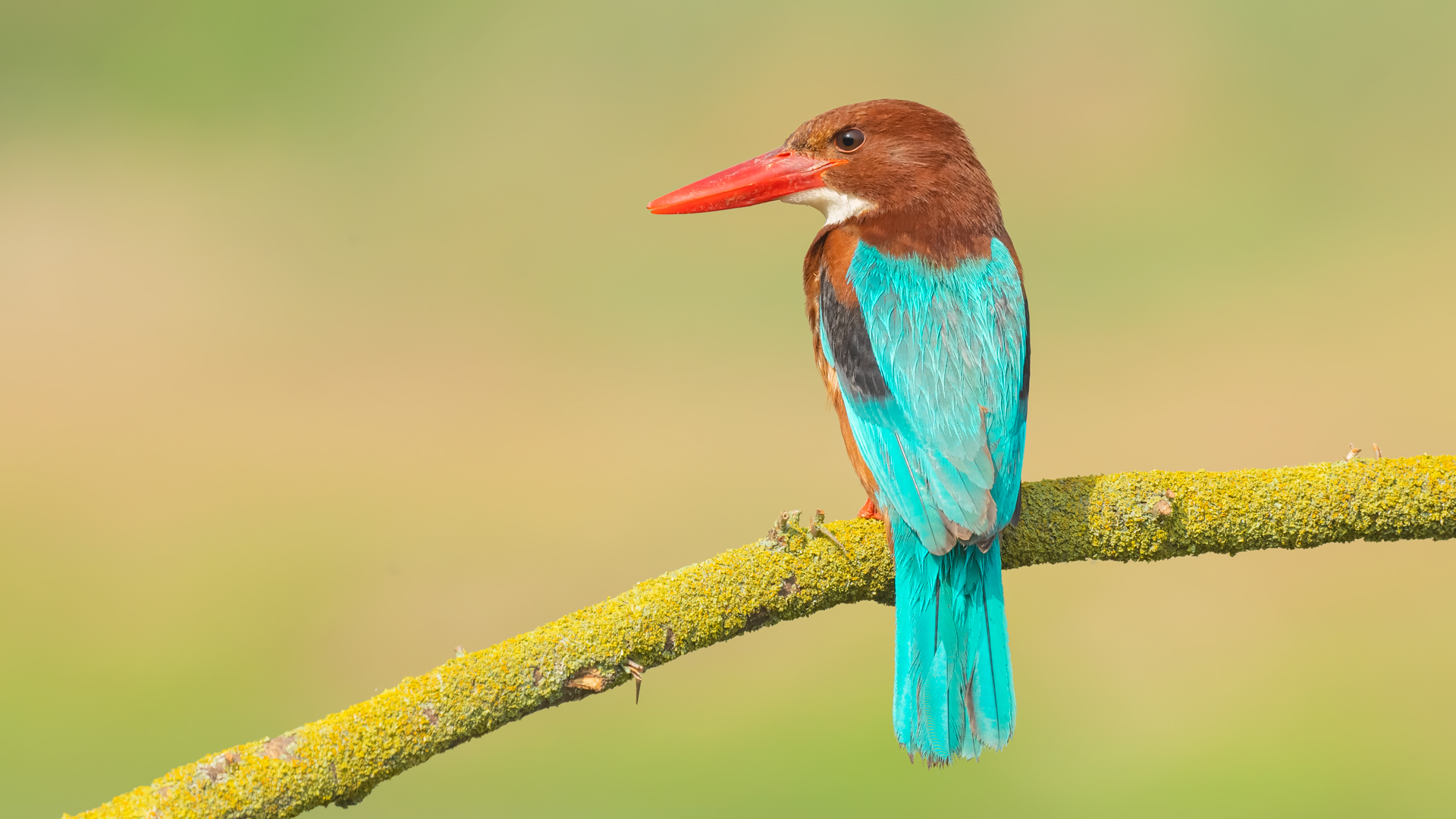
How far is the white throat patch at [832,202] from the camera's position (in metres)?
2.87

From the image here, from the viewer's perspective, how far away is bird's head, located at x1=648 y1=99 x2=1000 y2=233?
2.80 m

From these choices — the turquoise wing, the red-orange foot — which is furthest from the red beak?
the red-orange foot

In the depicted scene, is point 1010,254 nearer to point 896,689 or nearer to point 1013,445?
point 1013,445

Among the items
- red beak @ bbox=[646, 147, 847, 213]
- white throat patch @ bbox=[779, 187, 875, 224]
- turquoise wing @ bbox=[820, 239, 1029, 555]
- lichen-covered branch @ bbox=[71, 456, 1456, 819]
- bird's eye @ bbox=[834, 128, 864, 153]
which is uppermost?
bird's eye @ bbox=[834, 128, 864, 153]

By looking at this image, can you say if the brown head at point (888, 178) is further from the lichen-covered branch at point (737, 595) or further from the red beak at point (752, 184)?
the lichen-covered branch at point (737, 595)

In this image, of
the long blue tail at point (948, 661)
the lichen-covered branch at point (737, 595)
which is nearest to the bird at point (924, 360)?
the long blue tail at point (948, 661)

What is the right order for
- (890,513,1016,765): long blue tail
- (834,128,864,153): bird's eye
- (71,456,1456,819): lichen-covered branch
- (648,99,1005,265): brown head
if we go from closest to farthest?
(71,456,1456,819): lichen-covered branch → (890,513,1016,765): long blue tail → (648,99,1005,265): brown head → (834,128,864,153): bird's eye

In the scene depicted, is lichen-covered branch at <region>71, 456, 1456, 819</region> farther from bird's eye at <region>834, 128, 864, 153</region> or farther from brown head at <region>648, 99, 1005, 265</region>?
bird's eye at <region>834, 128, 864, 153</region>

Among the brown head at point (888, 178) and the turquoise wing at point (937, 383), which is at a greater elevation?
the brown head at point (888, 178)

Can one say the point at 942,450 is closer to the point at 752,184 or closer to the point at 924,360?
the point at 924,360

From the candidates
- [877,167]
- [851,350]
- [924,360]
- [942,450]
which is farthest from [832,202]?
[942,450]

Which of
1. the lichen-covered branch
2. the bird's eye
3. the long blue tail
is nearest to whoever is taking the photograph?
the lichen-covered branch

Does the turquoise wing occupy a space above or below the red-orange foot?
above

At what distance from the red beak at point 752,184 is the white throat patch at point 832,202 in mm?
19
